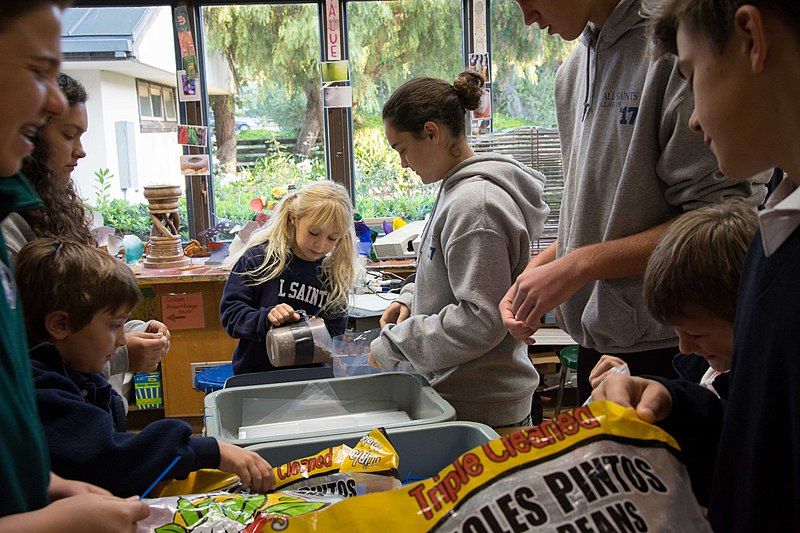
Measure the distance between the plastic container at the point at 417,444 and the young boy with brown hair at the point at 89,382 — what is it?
0.10 metres

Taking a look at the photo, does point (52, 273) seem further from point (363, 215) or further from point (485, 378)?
point (363, 215)

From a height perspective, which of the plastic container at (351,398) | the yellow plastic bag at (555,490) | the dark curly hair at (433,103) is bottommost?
the plastic container at (351,398)

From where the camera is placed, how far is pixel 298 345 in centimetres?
186

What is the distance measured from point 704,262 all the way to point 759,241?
198mm

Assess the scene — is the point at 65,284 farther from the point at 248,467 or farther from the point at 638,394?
the point at 638,394

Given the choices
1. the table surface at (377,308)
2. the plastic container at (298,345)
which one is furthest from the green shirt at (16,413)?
the table surface at (377,308)

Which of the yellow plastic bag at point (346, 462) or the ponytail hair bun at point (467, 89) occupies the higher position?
the ponytail hair bun at point (467, 89)

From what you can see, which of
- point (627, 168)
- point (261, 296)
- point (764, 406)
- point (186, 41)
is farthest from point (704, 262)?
point (186, 41)

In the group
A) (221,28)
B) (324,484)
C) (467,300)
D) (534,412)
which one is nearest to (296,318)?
(467,300)

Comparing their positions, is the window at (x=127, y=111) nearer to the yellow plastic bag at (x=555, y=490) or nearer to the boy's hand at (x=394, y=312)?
the boy's hand at (x=394, y=312)

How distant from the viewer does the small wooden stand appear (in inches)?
148

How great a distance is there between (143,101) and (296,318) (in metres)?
3.02

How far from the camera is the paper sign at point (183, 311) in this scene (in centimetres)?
378

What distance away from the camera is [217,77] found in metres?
4.35
